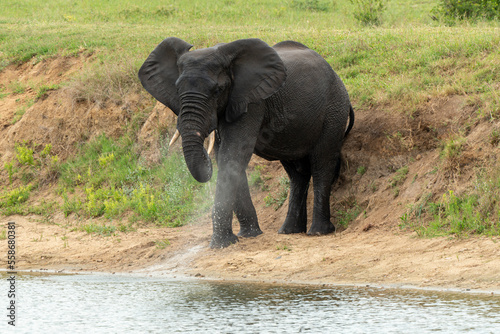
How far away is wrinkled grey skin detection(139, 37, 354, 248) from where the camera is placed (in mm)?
8367

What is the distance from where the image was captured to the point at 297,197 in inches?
412

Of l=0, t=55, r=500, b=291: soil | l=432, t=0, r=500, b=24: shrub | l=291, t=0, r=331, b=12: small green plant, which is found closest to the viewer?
l=0, t=55, r=500, b=291: soil

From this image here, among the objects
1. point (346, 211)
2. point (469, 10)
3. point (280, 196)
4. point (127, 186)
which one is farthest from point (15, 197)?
point (469, 10)

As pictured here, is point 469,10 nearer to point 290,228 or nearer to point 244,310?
point 290,228

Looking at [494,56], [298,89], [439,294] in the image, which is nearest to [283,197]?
[298,89]

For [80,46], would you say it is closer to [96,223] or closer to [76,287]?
[96,223]

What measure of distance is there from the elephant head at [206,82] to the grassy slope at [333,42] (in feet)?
8.55

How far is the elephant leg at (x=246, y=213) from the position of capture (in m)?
9.51

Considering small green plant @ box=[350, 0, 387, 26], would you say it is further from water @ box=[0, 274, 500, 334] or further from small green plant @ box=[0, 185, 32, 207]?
water @ box=[0, 274, 500, 334]

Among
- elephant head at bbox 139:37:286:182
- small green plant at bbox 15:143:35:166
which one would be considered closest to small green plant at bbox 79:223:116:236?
elephant head at bbox 139:37:286:182

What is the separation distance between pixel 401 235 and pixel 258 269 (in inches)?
73.4

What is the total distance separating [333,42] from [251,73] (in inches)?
252

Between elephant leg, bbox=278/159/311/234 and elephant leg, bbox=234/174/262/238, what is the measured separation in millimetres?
792

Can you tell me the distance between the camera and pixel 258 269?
8125 mm
